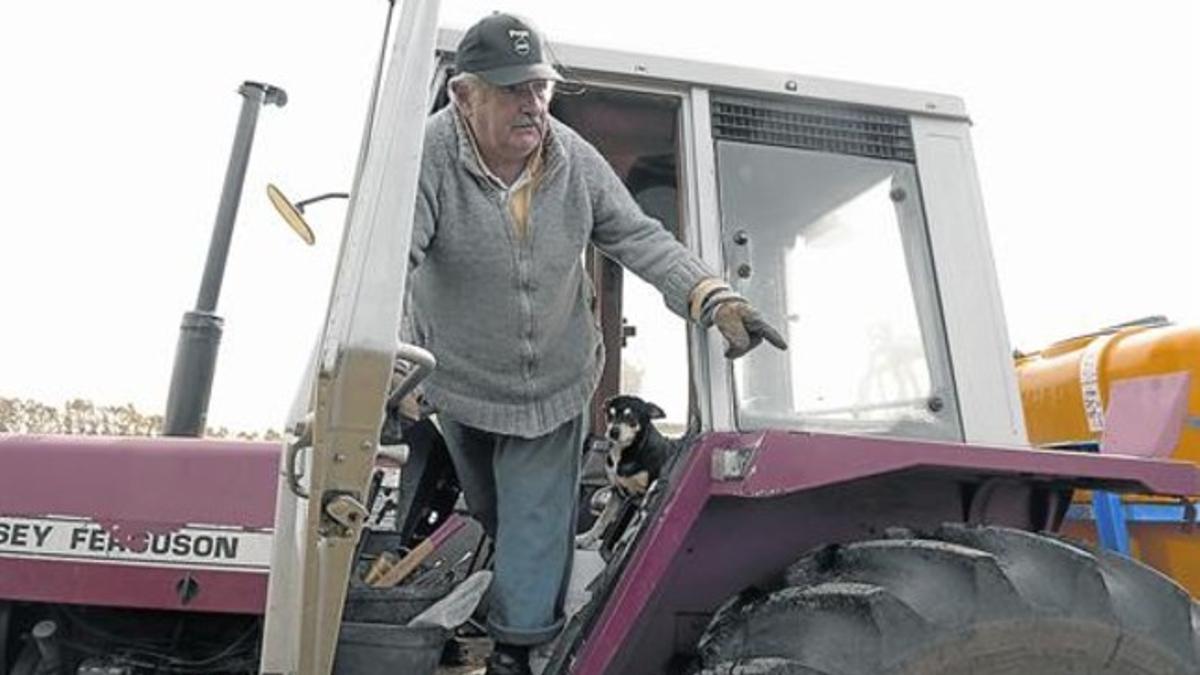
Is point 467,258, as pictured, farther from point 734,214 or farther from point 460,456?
point 734,214

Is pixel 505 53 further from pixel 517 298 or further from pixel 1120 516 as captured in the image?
pixel 1120 516

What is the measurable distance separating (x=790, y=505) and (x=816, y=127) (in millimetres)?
902

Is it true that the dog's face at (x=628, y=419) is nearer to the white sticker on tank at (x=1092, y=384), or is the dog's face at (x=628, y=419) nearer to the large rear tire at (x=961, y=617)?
the large rear tire at (x=961, y=617)

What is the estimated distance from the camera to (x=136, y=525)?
2797mm

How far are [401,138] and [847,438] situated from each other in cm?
104

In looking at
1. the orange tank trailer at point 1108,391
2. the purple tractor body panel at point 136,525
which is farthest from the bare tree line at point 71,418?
the orange tank trailer at point 1108,391

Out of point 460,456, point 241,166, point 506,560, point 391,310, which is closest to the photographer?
point 391,310

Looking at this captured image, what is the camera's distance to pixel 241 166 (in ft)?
12.0

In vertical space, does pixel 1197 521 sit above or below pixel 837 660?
above

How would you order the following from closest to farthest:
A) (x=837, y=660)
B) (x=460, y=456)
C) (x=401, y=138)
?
1. (x=401, y=138)
2. (x=837, y=660)
3. (x=460, y=456)

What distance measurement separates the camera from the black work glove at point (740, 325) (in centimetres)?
211

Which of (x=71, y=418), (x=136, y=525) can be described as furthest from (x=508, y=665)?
(x=71, y=418)

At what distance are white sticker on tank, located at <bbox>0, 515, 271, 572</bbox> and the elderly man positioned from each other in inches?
34.6

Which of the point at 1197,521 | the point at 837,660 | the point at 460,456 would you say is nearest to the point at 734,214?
the point at 460,456
